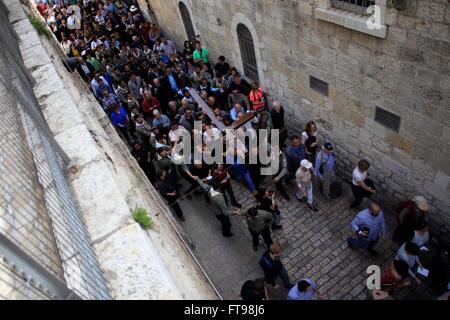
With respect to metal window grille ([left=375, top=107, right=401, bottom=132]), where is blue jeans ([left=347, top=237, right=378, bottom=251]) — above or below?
below

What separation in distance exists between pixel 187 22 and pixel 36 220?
11.7 metres

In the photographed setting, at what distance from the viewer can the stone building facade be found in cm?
540

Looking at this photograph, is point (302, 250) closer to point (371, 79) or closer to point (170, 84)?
point (371, 79)

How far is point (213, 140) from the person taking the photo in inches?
324

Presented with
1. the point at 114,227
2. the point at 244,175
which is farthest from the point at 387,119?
the point at 114,227

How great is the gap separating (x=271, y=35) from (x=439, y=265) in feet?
19.0

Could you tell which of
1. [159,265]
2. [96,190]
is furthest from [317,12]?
[159,265]

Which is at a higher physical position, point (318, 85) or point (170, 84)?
point (318, 85)

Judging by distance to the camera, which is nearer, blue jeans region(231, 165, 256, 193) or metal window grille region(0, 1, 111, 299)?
metal window grille region(0, 1, 111, 299)

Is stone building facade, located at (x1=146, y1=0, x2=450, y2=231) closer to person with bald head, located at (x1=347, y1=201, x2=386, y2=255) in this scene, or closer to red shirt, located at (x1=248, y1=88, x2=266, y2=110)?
red shirt, located at (x1=248, y1=88, x2=266, y2=110)

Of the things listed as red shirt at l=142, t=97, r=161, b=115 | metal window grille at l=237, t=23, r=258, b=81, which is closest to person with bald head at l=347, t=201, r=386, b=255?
metal window grille at l=237, t=23, r=258, b=81

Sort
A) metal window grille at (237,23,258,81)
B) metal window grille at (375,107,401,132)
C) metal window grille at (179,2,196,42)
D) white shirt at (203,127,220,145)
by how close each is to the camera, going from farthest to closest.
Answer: metal window grille at (179,2,196,42) → metal window grille at (237,23,258,81) → white shirt at (203,127,220,145) → metal window grille at (375,107,401,132)

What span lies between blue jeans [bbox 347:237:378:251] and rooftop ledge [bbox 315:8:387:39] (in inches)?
138

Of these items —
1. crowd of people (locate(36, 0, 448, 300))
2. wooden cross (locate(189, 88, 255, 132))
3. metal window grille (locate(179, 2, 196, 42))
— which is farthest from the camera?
metal window grille (locate(179, 2, 196, 42))
